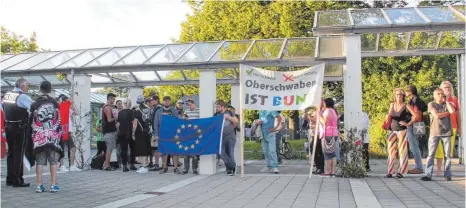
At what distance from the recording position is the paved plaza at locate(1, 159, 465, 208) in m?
7.04

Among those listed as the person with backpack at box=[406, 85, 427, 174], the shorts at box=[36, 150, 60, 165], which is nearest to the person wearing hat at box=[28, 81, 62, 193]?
the shorts at box=[36, 150, 60, 165]

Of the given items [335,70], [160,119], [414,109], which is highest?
[335,70]

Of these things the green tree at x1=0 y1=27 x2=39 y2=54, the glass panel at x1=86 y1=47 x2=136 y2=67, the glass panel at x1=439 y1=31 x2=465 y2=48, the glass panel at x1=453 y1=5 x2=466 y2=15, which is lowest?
the glass panel at x1=86 y1=47 x2=136 y2=67

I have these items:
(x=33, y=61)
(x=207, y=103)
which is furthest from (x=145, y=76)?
(x=207, y=103)

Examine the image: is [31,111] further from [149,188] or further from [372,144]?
[372,144]

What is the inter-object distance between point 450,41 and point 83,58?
10.8 metres

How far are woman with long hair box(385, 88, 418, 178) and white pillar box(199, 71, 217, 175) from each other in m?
4.20

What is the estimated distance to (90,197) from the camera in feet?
25.4

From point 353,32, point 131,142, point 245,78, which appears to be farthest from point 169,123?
point 353,32

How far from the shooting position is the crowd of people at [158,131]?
8.31m

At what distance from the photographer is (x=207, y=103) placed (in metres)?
11.8

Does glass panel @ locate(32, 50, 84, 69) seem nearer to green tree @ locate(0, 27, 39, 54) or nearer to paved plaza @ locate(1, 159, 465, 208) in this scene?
paved plaza @ locate(1, 159, 465, 208)

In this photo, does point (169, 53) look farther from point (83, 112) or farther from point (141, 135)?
point (83, 112)

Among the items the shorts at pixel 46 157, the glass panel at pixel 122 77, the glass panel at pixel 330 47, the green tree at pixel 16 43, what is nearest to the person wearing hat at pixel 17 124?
the shorts at pixel 46 157
